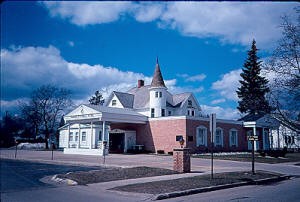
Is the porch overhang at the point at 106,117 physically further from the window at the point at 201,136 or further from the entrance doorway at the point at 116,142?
the window at the point at 201,136

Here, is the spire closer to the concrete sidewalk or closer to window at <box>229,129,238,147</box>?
window at <box>229,129,238,147</box>

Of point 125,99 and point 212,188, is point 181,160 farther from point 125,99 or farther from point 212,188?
point 125,99

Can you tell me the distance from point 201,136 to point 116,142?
11853mm

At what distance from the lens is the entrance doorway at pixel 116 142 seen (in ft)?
140

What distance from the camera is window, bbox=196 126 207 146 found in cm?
3878

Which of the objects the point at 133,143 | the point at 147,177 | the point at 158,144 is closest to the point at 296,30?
the point at 147,177

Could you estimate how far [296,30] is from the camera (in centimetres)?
1562

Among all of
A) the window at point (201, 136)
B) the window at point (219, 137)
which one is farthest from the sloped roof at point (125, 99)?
the window at point (219, 137)

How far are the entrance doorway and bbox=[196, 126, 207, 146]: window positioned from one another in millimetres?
9950

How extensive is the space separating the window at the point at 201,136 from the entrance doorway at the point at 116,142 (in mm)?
9950

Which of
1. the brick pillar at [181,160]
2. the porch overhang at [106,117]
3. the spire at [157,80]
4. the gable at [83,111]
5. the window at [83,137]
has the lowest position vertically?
the brick pillar at [181,160]

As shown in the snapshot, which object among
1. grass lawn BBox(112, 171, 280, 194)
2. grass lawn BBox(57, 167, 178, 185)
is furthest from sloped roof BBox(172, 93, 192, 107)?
grass lawn BBox(112, 171, 280, 194)

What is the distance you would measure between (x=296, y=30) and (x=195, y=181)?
8697mm

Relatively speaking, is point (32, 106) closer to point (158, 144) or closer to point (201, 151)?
point (158, 144)
